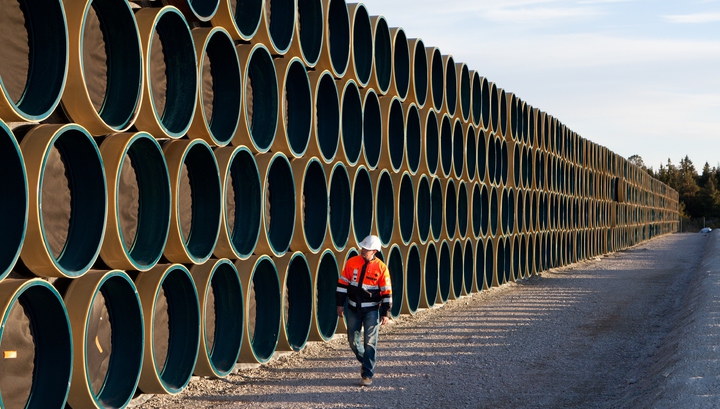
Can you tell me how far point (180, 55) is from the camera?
722 centimetres

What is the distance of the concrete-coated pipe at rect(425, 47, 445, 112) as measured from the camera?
14.6 metres

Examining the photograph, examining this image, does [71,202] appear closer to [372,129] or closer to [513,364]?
[513,364]

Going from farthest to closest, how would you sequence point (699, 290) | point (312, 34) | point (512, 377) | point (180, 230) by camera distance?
point (699, 290), point (312, 34), point (512, 377), point (180, 230)

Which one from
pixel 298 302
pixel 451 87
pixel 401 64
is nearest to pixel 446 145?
pixel 451 87

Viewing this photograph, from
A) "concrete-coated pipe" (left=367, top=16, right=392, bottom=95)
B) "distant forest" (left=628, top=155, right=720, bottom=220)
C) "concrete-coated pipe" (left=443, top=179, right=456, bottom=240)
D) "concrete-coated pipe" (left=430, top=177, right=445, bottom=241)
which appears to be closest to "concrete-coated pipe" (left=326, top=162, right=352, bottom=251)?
"concrete-coated pipe" (left=367, top=16, right=392, bottom=95)

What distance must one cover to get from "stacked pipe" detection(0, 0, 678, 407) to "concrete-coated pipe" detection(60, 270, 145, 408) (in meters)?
0.02

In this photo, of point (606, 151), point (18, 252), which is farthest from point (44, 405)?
point (606, 151)

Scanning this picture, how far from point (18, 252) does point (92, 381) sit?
1.66m

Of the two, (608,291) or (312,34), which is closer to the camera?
(312,34)

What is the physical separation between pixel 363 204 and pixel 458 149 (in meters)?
4.80

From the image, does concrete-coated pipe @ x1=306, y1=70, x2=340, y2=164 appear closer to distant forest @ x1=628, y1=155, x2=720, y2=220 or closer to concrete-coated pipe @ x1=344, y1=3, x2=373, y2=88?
concrete-coated pipe @ x1=344, y1=3, x2=373, y2=88

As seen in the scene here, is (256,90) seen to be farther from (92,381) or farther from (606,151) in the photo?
(606,151)

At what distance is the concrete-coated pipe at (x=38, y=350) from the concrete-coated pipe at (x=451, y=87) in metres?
10.8

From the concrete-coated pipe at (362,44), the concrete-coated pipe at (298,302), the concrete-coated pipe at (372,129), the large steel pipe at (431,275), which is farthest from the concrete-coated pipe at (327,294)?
the large steel pipe at (431,275)
